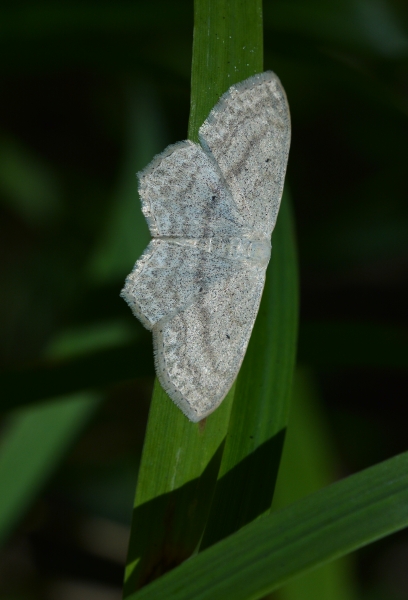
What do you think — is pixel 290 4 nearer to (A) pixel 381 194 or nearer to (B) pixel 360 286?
(A) pixel 381 194

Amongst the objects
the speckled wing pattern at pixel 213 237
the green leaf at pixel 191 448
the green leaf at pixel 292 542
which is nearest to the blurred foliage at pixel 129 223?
the speckled wing pattern at pixel 213 237

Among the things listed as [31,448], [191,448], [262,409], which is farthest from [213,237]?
[31,448]

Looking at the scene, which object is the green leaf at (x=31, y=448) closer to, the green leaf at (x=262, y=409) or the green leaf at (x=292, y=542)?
the green leaf at (x=262, y=409)

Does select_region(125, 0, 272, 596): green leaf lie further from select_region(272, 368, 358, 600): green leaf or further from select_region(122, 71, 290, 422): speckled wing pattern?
select_region(272, 368, 358, 600): green leaf

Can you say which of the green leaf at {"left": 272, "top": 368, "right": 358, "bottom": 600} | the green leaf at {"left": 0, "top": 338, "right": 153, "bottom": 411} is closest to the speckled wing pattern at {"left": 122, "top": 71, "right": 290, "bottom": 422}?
the green leaf at {"left": 0, "top": 338, "right": 153, "bottom": 411}

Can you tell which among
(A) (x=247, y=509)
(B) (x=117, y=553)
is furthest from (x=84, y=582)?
(A) (x=247, y=509)

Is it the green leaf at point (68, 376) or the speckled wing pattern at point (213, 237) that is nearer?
the speckled wing pattern at point (213, 237)
